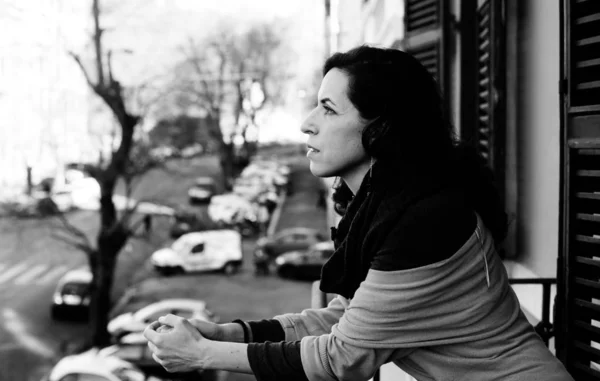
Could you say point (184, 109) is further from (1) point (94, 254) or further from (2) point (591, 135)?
(2) point (591, 135)

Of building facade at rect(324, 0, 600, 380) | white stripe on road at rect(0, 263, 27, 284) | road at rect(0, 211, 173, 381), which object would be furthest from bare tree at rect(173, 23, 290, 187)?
building facade at rect(324, 0, 600, 380)

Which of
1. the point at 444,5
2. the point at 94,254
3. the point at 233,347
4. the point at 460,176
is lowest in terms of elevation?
the point at 94,254

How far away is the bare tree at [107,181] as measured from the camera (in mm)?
16172

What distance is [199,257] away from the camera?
2353 cm

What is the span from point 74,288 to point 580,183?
18302mm

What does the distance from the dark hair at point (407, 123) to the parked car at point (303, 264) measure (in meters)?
19.8

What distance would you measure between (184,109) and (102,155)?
27.9 feet

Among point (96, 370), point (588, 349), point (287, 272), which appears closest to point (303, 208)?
point (287, 272)

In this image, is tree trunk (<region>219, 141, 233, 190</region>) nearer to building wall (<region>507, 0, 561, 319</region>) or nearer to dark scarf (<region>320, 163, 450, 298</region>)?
building wall (<region>507, 0, 561, 319</region>)

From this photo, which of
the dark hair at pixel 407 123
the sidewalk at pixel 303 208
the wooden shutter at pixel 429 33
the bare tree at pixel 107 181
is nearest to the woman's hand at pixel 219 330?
the dark hair at pixel 407 123

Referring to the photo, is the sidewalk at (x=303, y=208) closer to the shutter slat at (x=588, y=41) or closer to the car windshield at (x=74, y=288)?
the car windshield at (x=74, y=288)

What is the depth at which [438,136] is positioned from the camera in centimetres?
185

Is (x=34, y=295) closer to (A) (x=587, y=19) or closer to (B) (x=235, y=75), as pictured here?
(B) (x=235, y=75)

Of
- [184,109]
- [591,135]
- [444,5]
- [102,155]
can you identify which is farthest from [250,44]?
[591,135]
